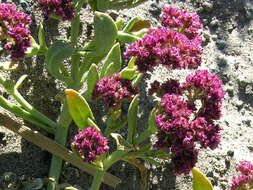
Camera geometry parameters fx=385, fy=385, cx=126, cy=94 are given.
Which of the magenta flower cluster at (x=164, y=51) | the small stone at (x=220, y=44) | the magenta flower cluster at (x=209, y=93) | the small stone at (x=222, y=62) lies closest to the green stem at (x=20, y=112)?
the magenta flower cluster at (x=164, y=51)

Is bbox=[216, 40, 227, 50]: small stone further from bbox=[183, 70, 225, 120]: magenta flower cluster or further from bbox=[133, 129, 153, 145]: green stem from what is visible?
bbox=[133, 129, 153, 145]: green stem

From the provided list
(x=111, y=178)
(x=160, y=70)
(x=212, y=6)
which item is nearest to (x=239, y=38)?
(x=212, y=6)

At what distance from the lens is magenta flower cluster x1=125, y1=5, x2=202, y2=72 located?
2037 mm

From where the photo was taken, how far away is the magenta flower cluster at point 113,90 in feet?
6.69

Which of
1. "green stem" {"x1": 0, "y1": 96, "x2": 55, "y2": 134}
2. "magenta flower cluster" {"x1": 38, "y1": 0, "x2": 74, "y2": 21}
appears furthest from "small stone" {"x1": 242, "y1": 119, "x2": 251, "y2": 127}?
"magenta flower cluster" {"x1": 38, "y1": 0, "x2": 74, "y2": 21}

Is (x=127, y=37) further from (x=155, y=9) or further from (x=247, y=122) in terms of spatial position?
(x=247, y=122)

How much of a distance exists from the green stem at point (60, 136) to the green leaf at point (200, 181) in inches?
33.0

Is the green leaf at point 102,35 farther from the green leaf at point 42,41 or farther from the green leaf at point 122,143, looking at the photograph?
the green leaf at point 122,143

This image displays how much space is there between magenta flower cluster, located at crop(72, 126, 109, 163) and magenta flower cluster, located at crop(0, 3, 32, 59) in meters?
0.59

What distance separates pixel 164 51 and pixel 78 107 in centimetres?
57

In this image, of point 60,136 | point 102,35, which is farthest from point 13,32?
point 60,136

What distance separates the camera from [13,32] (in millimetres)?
2096

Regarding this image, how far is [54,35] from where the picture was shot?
291cm

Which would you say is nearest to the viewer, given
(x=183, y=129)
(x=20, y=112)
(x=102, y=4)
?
(x=183, y=129)
